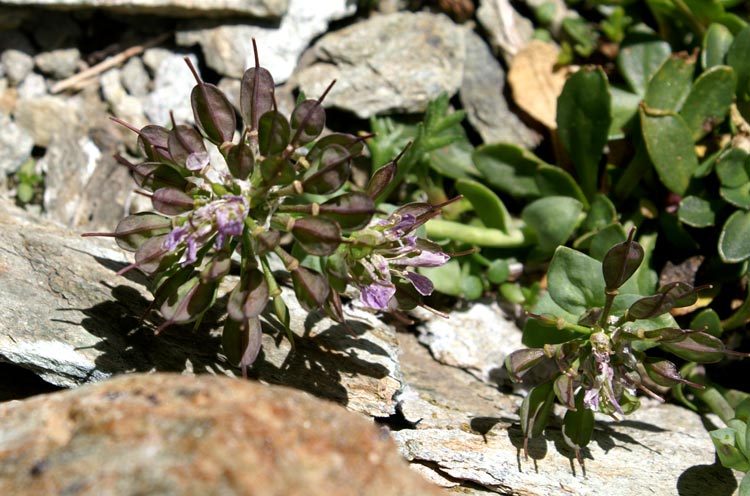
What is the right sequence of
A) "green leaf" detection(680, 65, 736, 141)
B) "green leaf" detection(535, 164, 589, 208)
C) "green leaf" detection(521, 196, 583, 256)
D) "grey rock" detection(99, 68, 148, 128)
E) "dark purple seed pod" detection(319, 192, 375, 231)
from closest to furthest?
"dark purple seed pod" detection(319, 192, 375, 231) < "green leaf" detection(521, 196, 583, 256) < "green leaf" detection(680, 65, 736, 141) < "green leaf" detection(535, 164, 589, 208) < "grey rock" detection(99, 68, 148, 128)

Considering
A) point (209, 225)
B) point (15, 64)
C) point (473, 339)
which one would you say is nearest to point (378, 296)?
point (209, 225)

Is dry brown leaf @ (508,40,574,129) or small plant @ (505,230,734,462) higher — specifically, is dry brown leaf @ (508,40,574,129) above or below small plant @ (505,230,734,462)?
above

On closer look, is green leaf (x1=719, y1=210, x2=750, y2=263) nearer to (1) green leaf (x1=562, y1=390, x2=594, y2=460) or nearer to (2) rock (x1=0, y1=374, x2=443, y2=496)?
(1) green leaf (x1=562, y1=390, x2=594, y2=460)

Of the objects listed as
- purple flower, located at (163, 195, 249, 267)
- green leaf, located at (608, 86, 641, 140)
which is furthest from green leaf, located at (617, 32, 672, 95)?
purple flower, located at (163, 195, 249, 267)

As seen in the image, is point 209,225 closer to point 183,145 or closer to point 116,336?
point 183,145

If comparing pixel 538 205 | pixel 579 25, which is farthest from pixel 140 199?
pixel 579 25

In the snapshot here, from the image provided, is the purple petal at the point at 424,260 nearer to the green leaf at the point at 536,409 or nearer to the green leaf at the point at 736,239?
the green leaf at the point at 536,409

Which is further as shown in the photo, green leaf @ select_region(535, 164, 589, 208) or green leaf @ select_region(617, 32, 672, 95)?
green leaf @ select_region(617, 32, 672, 95)
